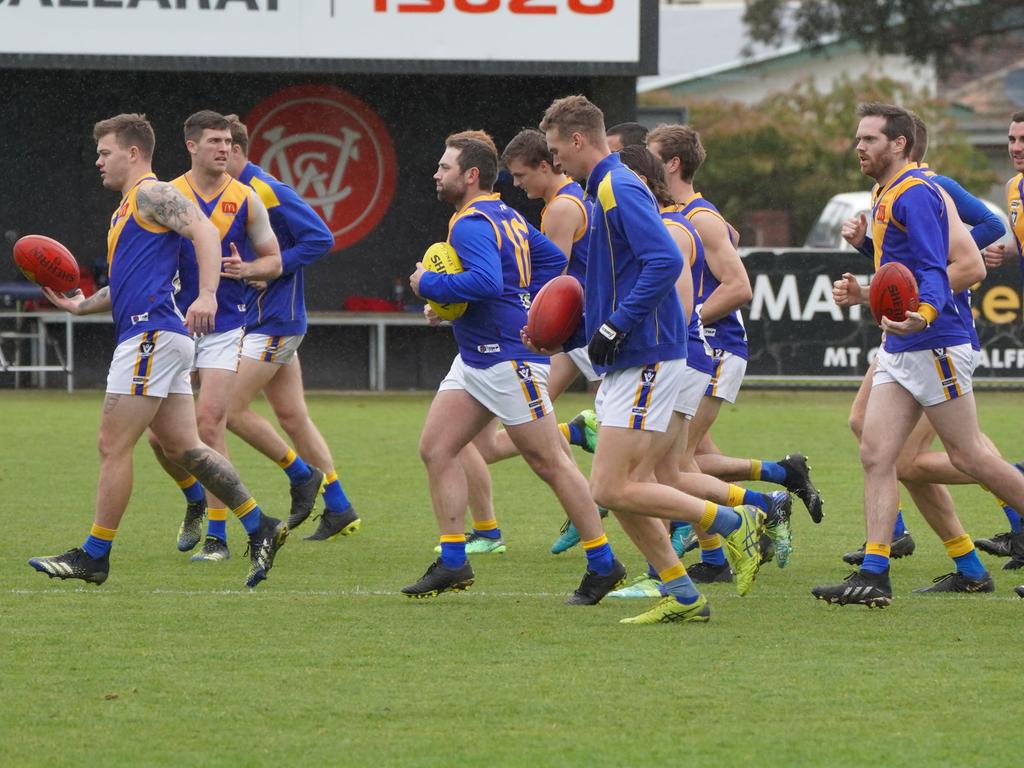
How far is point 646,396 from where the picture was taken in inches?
286

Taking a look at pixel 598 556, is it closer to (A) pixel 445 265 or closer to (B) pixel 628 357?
Result: (B) pixel 628 357

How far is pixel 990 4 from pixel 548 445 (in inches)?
1386

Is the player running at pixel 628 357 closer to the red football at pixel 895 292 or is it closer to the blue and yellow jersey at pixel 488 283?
the blue and yellow jersey at pixel 488 283

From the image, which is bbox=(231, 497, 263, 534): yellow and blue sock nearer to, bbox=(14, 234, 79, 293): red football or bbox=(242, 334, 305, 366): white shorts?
bbox=(14, 234, 79, 293): red football

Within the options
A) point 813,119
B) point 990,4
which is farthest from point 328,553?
point 813,119

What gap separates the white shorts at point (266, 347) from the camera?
10125 millimetres

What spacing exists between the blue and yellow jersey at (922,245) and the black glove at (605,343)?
1.37m

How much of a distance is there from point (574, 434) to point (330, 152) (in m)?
11.8

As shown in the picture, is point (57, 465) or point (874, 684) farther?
point (57, 465)

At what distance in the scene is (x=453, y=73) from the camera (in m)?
19.4

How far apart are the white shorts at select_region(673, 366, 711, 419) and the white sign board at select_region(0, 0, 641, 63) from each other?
38.7 ft

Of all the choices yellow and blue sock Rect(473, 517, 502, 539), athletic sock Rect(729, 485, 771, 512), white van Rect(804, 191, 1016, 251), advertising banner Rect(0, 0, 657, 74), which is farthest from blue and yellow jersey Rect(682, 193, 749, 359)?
white van Rect(804, 191, 1016, 251)

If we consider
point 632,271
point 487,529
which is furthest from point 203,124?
point 632,271

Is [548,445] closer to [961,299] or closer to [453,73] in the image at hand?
[961,299]
